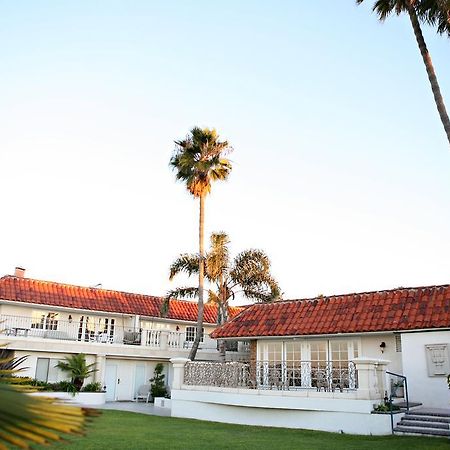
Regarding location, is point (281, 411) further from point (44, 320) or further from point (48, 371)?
point (44, 320)

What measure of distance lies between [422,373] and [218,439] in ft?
28.1

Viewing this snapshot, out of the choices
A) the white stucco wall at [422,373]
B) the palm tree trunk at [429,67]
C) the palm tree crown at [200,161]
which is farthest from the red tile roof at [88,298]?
the palm tree trunk at [429,67]

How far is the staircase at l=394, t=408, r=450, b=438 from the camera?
15484 mm

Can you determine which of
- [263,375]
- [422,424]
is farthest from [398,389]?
[263,375]

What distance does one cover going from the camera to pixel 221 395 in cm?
2108

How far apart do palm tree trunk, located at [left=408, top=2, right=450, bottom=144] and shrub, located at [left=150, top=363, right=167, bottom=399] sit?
77.3ft

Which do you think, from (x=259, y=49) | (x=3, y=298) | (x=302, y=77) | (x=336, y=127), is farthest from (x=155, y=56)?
(x=3, y=298)

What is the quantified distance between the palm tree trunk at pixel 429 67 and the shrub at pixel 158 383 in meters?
23.6

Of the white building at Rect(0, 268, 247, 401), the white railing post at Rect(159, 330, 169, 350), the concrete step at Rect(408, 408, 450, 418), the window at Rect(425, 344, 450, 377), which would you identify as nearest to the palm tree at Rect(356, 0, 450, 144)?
the window at Rect(425, 344, 450, 377)

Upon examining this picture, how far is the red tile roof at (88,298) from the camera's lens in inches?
1243

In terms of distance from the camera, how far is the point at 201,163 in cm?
3022

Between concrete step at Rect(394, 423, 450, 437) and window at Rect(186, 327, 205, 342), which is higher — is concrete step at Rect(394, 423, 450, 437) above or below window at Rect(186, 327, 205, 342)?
below

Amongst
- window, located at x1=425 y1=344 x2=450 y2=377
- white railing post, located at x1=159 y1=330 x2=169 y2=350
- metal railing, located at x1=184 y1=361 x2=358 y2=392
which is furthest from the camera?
white railing post, located at x1=159 y1=330 x2=169 y2=350

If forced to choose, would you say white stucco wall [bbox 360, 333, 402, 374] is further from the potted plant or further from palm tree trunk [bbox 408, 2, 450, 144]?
palm tree trunk [bbox 408, 2, 450, 144]
